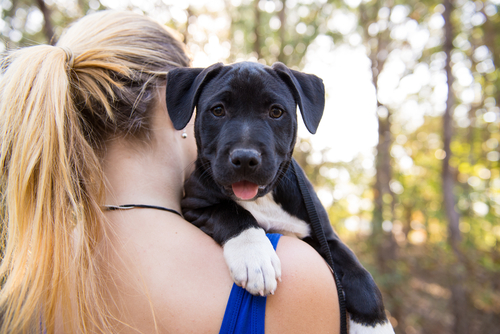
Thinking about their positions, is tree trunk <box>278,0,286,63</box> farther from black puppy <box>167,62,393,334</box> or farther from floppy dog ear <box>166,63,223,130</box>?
floppy dog ear <box>166,63,223,130</box>

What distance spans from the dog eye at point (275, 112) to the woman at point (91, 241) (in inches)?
32.7

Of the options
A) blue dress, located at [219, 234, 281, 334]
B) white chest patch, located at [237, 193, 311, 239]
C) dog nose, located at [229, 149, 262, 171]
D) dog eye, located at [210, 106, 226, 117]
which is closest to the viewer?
blue dress, located at [219, 234, 281, 334]

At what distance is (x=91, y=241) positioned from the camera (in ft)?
5.46

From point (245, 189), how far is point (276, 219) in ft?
1.30

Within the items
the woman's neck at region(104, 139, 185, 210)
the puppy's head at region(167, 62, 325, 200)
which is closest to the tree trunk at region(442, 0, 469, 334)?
the puppy's head at region(167, 62, 325, 200)

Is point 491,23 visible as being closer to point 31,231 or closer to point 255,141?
point 255,141

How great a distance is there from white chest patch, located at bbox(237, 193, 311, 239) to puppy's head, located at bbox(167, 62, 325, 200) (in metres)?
0.21

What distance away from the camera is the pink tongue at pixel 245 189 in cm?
196

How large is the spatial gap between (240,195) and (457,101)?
1329cm

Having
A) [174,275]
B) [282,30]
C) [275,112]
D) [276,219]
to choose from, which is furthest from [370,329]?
[282,30]

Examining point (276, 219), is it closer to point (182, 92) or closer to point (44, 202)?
point (182, 92)

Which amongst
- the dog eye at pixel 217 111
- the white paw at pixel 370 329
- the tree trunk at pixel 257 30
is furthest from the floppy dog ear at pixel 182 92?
the tree trunk at pixel 257 30

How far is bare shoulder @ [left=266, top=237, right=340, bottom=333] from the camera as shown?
149 centimetres

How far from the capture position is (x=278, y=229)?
2244 millimetres
